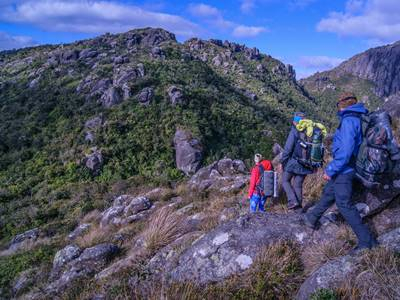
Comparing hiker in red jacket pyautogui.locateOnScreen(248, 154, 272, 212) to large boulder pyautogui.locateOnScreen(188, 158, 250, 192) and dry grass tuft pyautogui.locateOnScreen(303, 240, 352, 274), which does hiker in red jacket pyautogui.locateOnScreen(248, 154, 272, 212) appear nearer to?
dry grass tuft pyautogui.locateOnScreen(303, 240, 352, 274)

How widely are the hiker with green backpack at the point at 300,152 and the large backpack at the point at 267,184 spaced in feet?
1.73

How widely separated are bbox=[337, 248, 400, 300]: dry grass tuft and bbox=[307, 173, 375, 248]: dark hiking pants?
10.0 inches

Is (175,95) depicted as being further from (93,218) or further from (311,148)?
(311,148)

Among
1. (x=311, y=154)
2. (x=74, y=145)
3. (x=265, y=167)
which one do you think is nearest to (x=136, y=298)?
(x=311, y=154)

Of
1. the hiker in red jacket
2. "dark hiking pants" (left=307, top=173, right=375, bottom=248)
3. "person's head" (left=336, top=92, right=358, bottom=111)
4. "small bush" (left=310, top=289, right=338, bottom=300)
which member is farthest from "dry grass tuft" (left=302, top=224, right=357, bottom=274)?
the hiker in red jacket

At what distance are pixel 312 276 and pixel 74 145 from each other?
1527 inches

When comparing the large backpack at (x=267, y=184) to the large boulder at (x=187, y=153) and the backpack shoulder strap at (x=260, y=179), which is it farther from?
the large boulder at (x=187, y=153)

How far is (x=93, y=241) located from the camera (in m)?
9.38

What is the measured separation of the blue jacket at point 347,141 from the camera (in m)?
4.20

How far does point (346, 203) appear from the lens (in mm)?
4336

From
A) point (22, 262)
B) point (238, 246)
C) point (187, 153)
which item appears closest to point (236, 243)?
point (238, 246)

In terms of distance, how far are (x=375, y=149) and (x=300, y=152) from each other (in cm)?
177

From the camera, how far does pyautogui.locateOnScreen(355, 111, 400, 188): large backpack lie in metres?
4.16

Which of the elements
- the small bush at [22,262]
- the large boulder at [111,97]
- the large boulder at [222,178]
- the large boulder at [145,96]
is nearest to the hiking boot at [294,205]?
the large boulder at [222,178]
